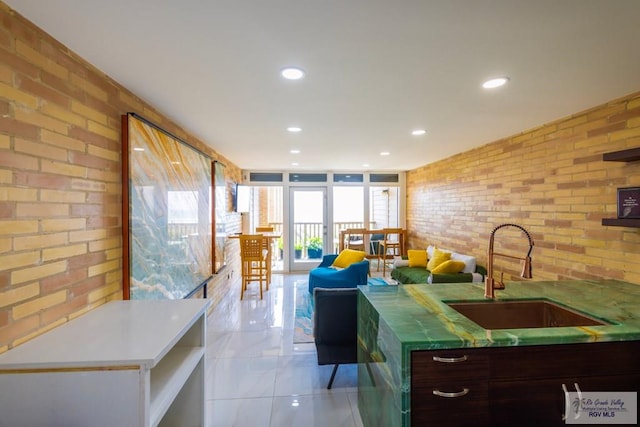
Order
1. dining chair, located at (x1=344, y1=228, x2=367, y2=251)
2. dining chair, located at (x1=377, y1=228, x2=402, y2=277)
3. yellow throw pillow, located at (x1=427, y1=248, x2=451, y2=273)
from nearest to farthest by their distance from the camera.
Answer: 1. yellow throw pillow, located at (x1=427, y1=248, x2=451, y2=273)
2. dining chair, located at (x1=344, y1=228, x2=367, y2=251)
3. dining chair, located at (x1=377, y1=228, x2=402, y2=277)

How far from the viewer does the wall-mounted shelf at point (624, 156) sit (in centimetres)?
201

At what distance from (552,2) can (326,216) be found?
566 centimetres

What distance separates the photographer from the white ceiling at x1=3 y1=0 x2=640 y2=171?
1.27 m

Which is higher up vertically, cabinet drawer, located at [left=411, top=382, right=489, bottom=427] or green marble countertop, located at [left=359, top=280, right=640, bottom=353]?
green marble countertop, located at [left=359, top=280, right=640, bottom=353]

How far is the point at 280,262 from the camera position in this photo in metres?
7.33

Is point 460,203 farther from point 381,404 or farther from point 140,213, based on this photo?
point 140,213

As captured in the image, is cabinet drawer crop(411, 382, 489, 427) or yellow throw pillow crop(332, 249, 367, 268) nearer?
cabinet drawer crop(411, 382, 489, 427)

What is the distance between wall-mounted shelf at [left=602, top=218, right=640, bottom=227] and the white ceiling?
3.14ft

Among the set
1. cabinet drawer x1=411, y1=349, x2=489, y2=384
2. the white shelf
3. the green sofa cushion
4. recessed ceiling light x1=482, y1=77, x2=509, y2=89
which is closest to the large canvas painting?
the white shelf

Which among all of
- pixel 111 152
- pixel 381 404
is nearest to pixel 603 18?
pixel 381 404

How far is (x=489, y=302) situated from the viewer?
1876 millimetres

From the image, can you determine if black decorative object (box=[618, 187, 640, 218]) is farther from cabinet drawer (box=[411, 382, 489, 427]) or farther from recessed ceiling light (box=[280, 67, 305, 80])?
recessed ceiling light (box=[280, 67, 305, 80])

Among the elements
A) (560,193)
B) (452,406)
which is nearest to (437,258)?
(560,193)

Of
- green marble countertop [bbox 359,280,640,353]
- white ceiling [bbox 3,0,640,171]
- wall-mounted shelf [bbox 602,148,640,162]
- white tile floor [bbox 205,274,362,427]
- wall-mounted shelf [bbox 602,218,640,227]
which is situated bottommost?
white tile floor [bbox 205,274,362,427]
